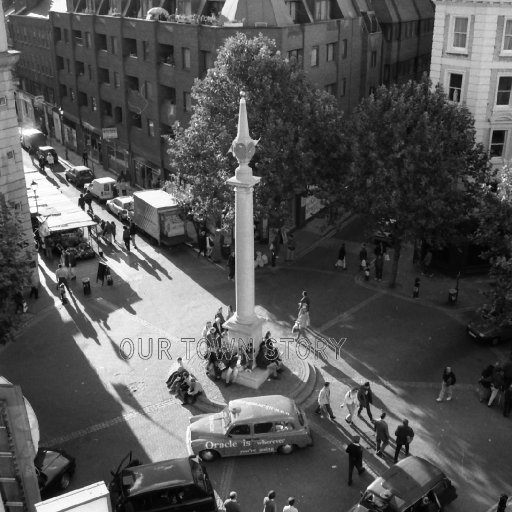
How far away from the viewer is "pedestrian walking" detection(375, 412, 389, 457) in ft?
64.4

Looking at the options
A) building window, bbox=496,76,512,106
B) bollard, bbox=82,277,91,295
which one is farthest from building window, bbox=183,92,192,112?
building window, bbox=496,76,512,106

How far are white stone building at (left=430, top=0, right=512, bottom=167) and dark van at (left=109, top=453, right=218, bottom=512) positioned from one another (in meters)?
21.8

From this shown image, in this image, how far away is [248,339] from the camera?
2392 centimetres

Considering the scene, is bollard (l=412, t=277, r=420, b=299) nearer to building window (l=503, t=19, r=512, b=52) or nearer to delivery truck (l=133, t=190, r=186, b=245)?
building window (l=503, t=19, r=512, b=52)

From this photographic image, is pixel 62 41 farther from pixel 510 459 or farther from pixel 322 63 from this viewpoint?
pixel 510 459

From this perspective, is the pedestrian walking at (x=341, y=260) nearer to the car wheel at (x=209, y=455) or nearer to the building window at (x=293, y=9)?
the car wheel at (x=209, y=455)

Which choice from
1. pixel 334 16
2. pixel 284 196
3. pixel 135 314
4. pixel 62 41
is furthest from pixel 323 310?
pixel 62 41

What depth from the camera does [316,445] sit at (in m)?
20.6

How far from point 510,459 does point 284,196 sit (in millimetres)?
15924

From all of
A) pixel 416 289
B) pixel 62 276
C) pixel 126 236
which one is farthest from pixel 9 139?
pixel 416 289

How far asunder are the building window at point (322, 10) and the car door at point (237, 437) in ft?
103

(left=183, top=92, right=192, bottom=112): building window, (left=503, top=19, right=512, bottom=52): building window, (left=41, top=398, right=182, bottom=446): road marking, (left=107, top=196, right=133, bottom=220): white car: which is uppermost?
(left=503, top=19, right=512, bottom=52): building window

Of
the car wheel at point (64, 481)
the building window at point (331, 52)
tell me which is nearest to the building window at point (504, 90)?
the building window at point (331, 52)

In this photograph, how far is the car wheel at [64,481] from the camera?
60.6ft
